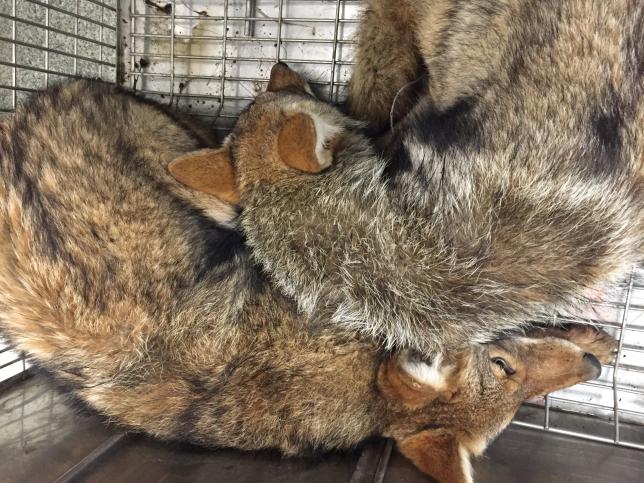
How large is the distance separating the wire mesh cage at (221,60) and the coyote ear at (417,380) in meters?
0.71

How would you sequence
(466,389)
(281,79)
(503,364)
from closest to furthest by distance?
1. (466,389)
2. (503,364)
3. (281,79)

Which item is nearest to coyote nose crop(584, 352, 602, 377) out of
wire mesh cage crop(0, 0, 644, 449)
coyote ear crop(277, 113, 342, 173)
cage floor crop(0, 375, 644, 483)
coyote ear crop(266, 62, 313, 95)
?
wire mesh cage crop(0, 0, 644, 449)

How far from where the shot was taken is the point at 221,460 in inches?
99.3

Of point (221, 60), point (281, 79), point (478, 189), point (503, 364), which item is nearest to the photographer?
point (478, 189)

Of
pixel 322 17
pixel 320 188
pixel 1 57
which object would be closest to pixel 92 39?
pixel 1 57

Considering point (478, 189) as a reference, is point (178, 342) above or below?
below

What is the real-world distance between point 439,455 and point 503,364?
1.68 feet

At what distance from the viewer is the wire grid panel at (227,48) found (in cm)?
331

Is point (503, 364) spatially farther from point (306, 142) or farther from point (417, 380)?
point (306, 142)

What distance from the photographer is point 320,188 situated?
2.51 m

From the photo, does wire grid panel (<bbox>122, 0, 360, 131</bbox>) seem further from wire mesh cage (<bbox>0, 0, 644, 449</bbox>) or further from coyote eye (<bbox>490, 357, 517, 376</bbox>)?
coyote eye (<bbox>490, 357, 517, 376</bbox>)

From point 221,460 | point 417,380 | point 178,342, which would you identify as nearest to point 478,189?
point 417,380

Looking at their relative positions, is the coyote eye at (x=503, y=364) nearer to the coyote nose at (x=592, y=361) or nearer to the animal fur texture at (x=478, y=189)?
the animal fur texture at (x=478, y=189)

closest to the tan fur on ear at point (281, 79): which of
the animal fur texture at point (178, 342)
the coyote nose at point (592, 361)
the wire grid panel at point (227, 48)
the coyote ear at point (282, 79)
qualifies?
the coyote ear at point (282, 79)
